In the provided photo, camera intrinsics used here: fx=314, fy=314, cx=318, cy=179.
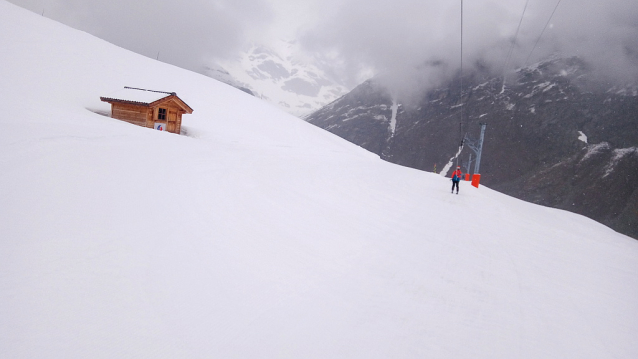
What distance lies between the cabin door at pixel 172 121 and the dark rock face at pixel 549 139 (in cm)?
10739

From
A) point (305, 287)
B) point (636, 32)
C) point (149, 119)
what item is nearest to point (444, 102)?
point (636, 32)

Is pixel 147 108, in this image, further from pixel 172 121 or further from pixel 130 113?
pixel 172 121

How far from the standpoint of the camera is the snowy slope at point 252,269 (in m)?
4.02

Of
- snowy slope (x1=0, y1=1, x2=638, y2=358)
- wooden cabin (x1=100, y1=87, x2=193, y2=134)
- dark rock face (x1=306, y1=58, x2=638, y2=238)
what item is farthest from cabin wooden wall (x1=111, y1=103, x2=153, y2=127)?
dark rock face (x1=306, y1=58, x2=638, y2=238)

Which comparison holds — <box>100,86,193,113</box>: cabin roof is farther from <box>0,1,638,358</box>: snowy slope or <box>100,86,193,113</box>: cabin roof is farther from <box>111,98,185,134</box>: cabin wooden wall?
<box>0,1,638,358</box>: snowy slope

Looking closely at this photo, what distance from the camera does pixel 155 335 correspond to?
152 inches

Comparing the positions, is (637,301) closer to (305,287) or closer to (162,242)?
(305,287)

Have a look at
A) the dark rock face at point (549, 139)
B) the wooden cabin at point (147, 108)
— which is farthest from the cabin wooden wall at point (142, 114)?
the dark rock face at point (549, 139)

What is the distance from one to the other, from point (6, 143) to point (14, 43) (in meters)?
25.4

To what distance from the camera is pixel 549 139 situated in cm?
12306

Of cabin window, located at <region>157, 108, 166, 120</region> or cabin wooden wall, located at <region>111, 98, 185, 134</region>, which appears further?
cabin window, located at <region>157, 108, 166, 120</region>

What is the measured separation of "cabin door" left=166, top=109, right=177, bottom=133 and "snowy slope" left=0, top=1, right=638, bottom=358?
11.2m

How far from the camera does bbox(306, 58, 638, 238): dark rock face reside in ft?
315

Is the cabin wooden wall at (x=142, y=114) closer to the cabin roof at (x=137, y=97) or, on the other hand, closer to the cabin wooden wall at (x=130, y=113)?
the cabin wooden wall at (x=130, y=113)
